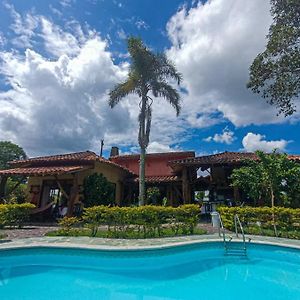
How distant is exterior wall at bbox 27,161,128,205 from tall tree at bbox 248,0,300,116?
1235 centimetres

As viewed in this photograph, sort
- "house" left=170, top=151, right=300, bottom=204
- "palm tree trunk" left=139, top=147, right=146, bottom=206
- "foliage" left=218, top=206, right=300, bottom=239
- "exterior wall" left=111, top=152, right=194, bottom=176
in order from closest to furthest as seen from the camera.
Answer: "foliage" left=218, top=206, right=300, bottom=239, "palm tree trunk" left=139, top=147, right=146, bottom=206, "house" left=170, top=151, right=300, bottom=204, "exterior wall" left=111, top=152, right=194, bottom=176

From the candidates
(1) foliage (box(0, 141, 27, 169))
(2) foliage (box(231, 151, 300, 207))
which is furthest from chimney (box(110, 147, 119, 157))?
(2) foliage (box(231, 151, 300, 207))

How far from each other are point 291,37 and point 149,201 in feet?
54.8

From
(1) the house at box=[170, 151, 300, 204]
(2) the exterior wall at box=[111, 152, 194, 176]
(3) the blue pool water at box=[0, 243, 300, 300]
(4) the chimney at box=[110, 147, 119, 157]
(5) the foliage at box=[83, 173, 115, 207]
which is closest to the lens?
(3) the blue pool water at box=[0, 243, 300, 300]

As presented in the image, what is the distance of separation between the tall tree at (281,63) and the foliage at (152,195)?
462 inches

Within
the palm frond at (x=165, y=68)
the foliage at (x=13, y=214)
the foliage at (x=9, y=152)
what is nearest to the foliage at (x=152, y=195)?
the palm frond at (x=165, y=68)

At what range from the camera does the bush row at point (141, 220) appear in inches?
445

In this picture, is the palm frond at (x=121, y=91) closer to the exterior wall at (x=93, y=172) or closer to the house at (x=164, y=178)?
the exterior wall at (x=93, y=172)

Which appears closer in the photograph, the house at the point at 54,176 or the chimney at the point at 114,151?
the house at the point at 54,176

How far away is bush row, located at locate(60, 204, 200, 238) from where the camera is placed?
37.1 feet

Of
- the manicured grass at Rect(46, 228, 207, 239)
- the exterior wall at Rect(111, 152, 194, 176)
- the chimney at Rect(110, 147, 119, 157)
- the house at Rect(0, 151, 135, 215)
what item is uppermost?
the chimney at Rect(110, 147, 119, 157)

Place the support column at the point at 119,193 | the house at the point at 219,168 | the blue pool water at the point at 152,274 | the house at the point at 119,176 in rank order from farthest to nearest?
the support column at the point at 119,193 → the house at the point at 219,168 → the house at the point at 119,176 → the blue pool water at the point at 152,274

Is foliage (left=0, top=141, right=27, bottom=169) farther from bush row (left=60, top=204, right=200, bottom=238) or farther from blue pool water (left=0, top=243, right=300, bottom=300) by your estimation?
blue pool water (left=0, top=243, right=300, bottom=300)

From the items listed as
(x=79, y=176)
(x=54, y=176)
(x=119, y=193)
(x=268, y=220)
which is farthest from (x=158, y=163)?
(x=268, y=220)
